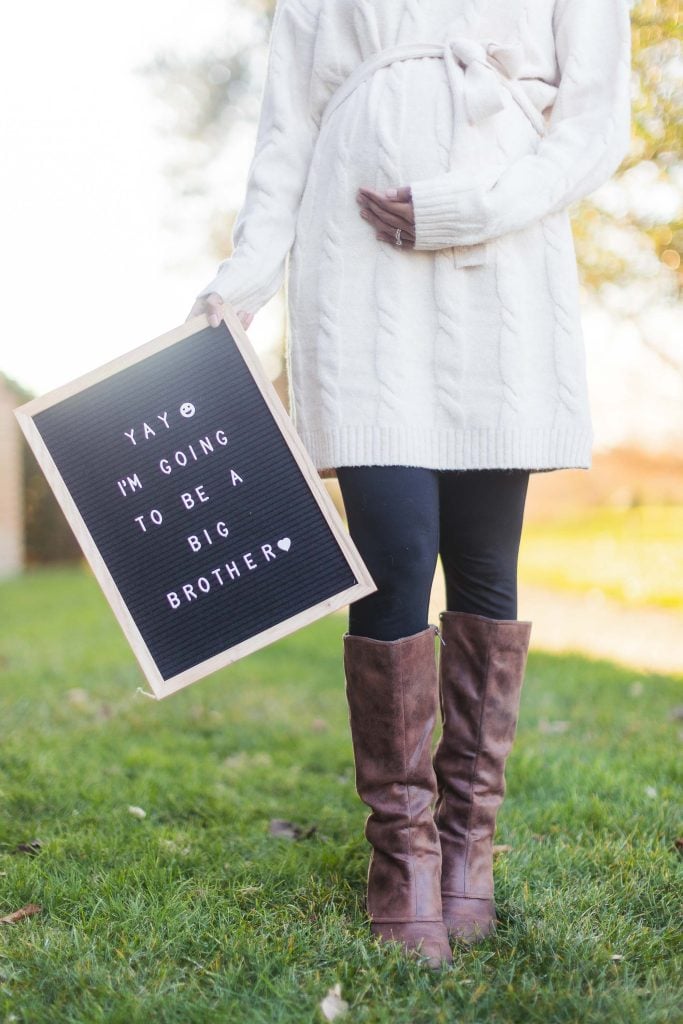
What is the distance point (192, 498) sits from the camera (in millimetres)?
1734

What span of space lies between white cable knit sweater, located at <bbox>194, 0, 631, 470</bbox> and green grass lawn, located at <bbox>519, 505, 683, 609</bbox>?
18.3 ft

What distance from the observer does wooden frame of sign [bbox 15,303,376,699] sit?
1.70m

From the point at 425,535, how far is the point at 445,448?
158mm

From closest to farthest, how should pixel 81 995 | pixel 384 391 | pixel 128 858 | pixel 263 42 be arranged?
Answer: pixel 81 995, pixel 384 391, pixel 128 858, pixel 263 42

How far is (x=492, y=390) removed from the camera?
67.2 inches

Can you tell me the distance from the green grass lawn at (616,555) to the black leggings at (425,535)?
17.9ft

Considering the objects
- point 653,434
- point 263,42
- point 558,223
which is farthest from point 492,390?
point 653,434

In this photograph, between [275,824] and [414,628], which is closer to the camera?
[414,628]

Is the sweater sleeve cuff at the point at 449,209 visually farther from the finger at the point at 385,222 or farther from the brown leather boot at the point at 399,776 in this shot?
the brown leather boot at the point at 399,776

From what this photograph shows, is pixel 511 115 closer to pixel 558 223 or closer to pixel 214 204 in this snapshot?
pixel 558 223

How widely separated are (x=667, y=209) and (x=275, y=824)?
3043 mm

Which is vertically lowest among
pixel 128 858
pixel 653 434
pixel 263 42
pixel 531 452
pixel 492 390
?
pixel 653 434

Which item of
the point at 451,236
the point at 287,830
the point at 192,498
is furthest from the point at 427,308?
the point at 287,830

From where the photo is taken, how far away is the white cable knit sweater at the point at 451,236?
168 centimetres
